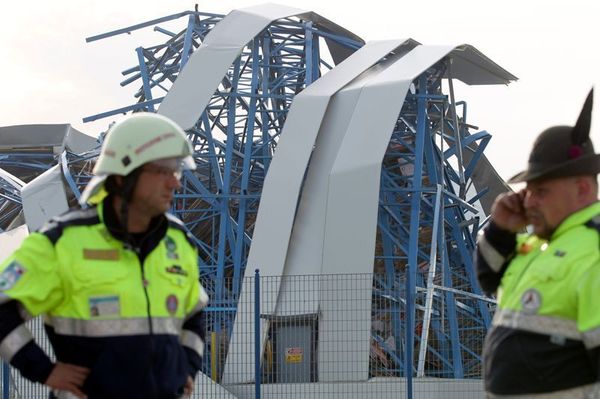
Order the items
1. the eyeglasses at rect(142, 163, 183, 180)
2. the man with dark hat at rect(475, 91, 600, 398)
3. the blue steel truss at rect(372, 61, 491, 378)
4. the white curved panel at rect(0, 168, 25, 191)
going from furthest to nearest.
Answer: the white curved panel at rect(0, 168, 25, 191), the blue steel truss at rect(372, 61, 491, 378), the eyeglasses at rect(142, 163, 183, 180), the man with dark hat at rect(475, 91, 600, 398)

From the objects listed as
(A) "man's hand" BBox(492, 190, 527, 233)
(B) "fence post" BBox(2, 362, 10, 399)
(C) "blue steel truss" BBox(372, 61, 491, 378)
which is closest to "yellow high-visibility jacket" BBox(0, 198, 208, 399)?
(A) "man's hand" BBox(492, 190, 527, 233)

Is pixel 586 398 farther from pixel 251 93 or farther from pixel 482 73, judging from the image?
pixel 482 73

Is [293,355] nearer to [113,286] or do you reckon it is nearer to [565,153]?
[565,153]

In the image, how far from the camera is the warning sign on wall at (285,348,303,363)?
680 inches

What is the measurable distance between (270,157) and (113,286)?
71.8ft

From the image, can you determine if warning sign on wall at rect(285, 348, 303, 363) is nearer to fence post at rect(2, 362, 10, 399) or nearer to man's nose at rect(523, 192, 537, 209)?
fence post at rect(2, 362, 10, 399)

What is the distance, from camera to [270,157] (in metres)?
26.8

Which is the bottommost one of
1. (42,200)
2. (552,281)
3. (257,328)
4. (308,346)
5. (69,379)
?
(308,346)

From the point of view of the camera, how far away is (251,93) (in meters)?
25.7

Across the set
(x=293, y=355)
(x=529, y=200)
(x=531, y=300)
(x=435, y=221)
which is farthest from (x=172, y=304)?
(x=435, y=221)

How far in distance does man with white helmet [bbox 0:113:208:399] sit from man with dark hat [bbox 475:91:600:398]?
51.9 inches

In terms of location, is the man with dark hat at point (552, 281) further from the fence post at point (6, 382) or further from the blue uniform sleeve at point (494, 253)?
the fence post at point (6, 382)

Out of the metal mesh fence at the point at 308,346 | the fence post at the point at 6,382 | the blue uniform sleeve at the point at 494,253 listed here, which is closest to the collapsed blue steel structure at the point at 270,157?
the metal mesh fence at the point at 308,346

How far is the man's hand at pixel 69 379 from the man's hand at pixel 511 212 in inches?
73.7
